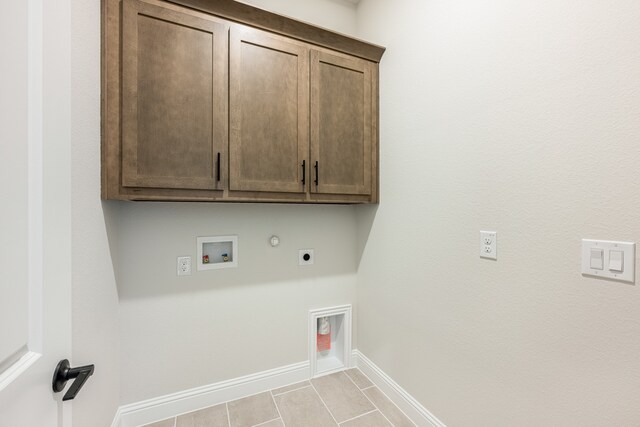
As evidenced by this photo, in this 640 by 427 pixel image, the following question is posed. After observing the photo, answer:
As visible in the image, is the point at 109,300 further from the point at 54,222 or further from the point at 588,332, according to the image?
the point at 588,332

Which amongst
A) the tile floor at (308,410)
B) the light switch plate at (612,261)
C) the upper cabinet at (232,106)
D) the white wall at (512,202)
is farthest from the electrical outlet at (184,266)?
the light switch plate at (612,261)

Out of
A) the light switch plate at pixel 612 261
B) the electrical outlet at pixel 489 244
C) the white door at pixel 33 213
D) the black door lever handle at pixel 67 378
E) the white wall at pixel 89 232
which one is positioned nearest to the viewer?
the white door at pixel 33 213

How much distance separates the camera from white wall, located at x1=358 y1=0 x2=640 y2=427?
0.82 meters

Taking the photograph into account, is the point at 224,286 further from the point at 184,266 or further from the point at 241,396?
the point at 241,396

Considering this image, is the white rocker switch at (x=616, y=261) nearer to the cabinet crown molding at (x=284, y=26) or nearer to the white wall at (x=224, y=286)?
the white wall at (x=224, y=286)

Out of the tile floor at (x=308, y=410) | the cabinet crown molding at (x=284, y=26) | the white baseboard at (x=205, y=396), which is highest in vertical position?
the cabinet crown molding at (x=284, y=26)

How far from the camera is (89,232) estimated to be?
106 cm

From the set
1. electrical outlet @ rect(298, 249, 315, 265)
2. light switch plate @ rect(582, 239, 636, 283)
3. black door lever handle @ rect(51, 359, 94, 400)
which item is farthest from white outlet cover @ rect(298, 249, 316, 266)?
light switch plate @ rect(582, 239, 636, 283)

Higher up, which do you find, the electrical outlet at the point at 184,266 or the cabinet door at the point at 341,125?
the cabinet door at the point at 341,125

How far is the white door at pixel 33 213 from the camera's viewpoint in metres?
0.49

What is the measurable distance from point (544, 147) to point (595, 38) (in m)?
0.34

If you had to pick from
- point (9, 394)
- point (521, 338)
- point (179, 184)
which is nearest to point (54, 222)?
point (9, 394)

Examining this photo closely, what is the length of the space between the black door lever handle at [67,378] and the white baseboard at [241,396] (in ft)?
3.55

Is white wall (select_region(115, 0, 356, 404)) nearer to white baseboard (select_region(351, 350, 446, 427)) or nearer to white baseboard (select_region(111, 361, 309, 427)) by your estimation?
white baseboard (select_region(111, 361, 309, 427))
